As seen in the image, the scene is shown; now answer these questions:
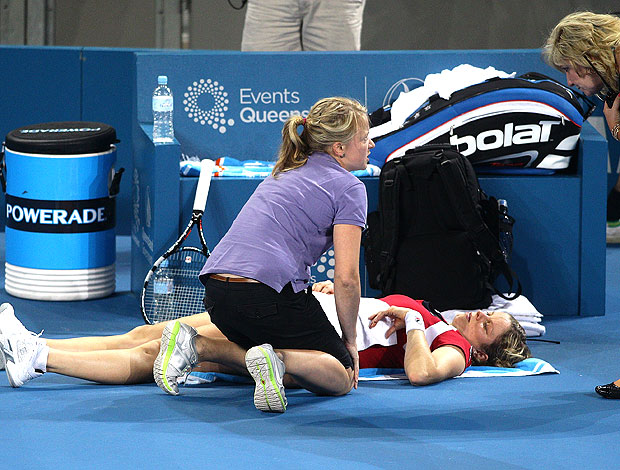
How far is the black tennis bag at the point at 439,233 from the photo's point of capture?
468cm

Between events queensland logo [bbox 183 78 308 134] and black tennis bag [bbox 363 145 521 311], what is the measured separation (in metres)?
0.79

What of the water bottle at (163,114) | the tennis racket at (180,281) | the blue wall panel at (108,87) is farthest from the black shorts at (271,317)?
the blue wall panel at (108,87)

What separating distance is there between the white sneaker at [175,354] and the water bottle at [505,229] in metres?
1.79

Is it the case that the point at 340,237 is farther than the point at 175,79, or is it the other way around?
the point at 175,79

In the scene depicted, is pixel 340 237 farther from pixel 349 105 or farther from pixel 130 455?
pixel 130 455

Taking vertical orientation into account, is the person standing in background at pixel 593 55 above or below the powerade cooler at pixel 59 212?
above

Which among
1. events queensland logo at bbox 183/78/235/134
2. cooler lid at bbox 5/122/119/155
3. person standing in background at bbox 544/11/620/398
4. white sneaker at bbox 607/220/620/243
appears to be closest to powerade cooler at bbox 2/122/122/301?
cooler lid at bbox 5/122/119/155

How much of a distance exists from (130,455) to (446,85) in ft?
9.34

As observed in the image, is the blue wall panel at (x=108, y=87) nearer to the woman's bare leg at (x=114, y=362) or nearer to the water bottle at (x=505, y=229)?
the water bottle at (x=505, y=229)

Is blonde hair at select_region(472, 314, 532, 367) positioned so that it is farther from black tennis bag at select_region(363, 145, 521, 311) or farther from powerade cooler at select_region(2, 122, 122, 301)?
powerade cooler at select_region(2, 122, 122, 301)

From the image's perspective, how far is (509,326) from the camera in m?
4.01

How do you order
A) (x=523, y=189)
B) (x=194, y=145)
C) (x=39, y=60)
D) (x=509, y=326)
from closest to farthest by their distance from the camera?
(x=509, y=326) → (x=523, y=189) → (x=194, y=145) → (x=39, y=60)

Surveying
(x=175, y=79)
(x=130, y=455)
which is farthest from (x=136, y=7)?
(x=130, y=455)

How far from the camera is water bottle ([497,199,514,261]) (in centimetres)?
471
